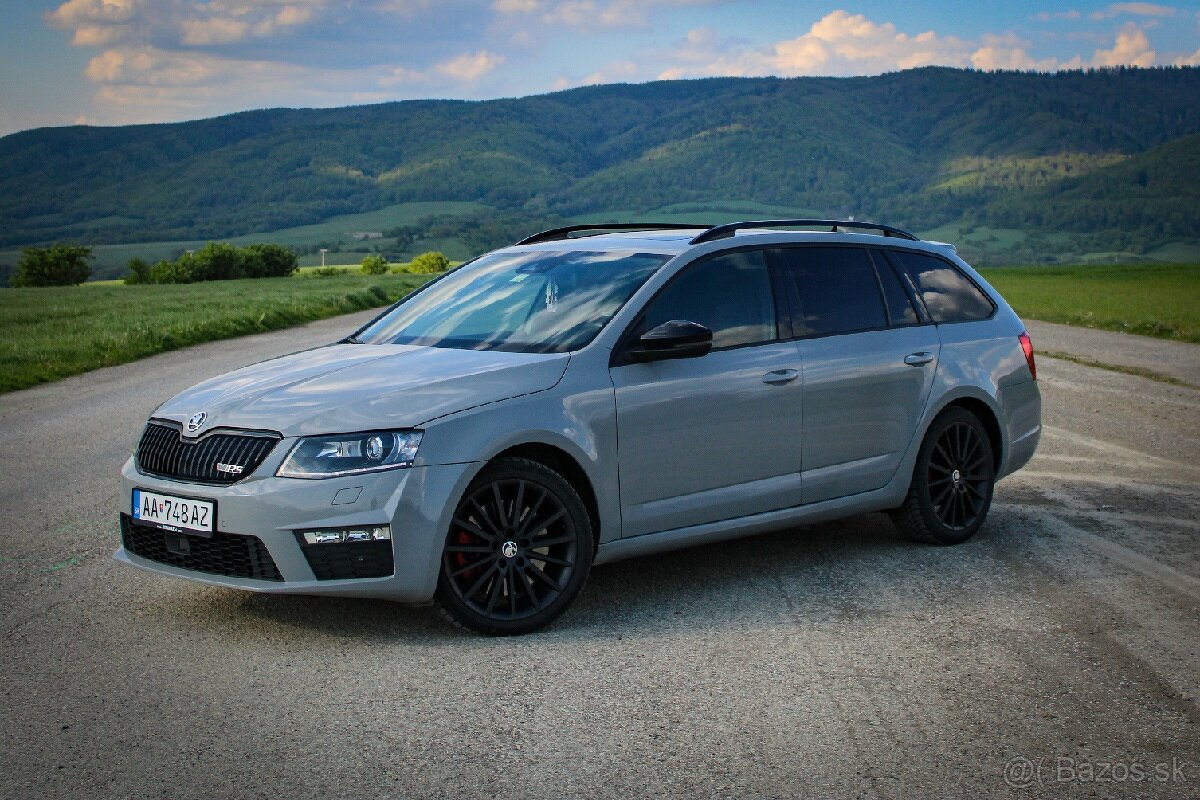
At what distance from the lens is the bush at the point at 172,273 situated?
9312cm

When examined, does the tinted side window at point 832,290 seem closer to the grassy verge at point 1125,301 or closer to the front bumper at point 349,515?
the front bumper at point 349,515

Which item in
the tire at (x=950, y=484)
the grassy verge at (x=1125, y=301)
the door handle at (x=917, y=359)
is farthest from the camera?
the grassy verge at (x=1125, y=301)

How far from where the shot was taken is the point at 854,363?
6.79 metres

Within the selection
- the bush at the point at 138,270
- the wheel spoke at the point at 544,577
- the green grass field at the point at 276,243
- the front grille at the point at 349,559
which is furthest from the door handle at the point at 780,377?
the green grass field at the point at 276,243

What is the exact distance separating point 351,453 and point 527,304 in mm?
1530

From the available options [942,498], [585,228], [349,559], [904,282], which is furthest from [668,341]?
[942,498]

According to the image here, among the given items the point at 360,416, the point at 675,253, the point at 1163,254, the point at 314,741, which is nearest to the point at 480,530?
the point at 360,416

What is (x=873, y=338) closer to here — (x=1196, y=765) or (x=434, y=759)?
(x=1196, y=765)

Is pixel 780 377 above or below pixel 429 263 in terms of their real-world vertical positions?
above

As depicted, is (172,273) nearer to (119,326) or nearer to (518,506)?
(119,326)

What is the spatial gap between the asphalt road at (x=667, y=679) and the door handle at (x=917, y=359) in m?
1.06

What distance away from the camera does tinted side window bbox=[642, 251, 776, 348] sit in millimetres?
6137

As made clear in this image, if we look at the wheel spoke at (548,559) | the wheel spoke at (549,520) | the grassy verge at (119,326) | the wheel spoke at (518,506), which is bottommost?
the grassy verge at (119,326)

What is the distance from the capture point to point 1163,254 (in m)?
Result: 150
